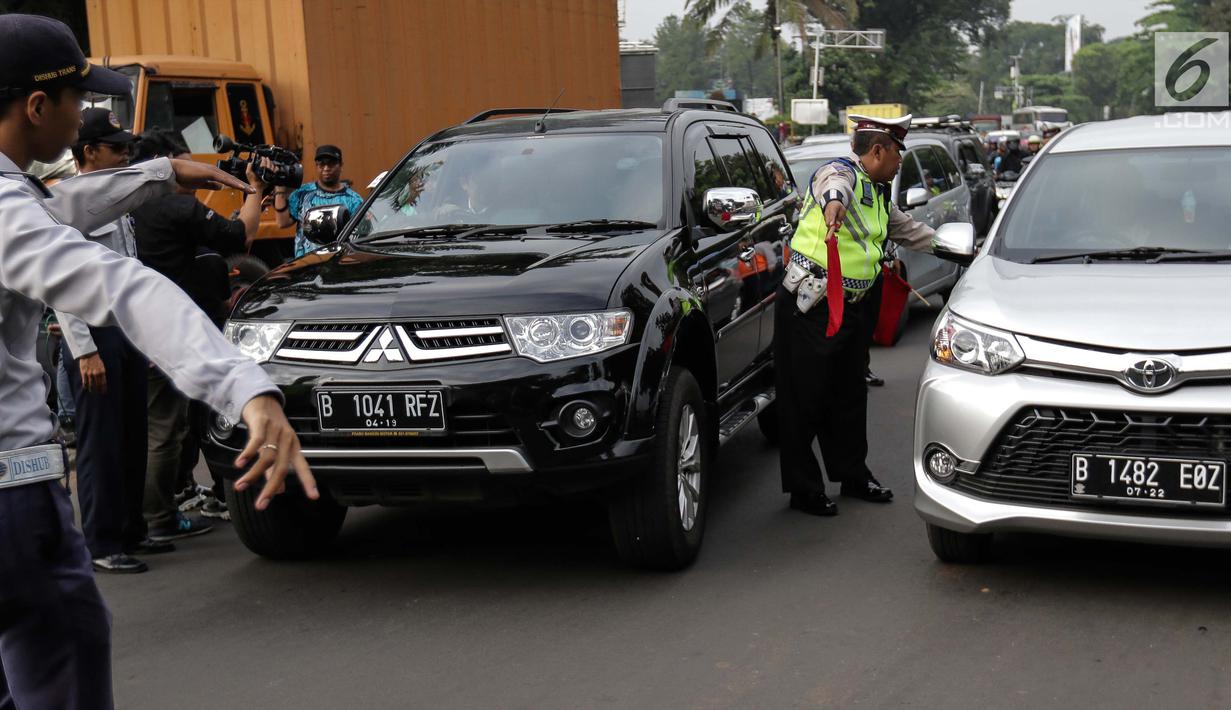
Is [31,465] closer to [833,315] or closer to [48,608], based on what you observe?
[48,608]

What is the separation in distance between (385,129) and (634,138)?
7.21m

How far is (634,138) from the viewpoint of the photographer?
6.19 m

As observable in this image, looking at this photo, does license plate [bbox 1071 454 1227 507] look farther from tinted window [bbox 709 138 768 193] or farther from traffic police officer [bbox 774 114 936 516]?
tinted window [bbox 709 138 768 193]

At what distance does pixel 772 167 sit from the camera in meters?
7.84

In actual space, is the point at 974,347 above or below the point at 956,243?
below

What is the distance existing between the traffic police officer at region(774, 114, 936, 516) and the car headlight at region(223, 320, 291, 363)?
2.29 meters

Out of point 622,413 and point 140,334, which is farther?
point 622,413

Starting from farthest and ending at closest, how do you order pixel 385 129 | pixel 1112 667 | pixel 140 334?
1. pixel 385 129
2. pixel 1112 667
3. pixel 140 334

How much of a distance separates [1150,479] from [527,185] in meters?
3.01

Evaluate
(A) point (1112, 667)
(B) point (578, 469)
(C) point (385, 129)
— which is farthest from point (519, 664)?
(C) point (385, 129)

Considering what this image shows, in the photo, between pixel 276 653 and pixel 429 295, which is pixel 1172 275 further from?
pixel 276 653

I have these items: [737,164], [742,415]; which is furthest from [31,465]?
[737,164]

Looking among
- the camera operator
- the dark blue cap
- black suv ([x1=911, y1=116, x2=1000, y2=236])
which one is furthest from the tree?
the dark blue cap

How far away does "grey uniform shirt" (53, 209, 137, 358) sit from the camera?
16.4 feet
